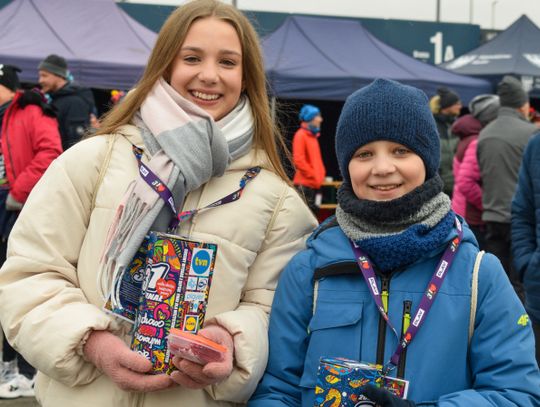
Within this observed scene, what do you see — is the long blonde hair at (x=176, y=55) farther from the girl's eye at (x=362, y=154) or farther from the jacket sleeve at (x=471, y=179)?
the jacket sleeve at (x=471, y=179)

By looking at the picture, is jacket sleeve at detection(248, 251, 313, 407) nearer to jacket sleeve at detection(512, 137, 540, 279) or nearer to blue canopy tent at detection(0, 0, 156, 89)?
jacket sleeve at detection(512, 137, 540, 279)

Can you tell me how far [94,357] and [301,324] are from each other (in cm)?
53

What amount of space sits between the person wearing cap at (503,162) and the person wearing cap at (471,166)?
24cm

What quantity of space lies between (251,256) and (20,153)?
322 centimetres

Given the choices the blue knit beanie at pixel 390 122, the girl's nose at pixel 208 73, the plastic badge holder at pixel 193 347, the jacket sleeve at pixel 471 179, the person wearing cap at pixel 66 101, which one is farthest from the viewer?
the jacket sleeve at pixel 471 179

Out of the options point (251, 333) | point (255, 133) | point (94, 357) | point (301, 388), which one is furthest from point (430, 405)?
point (255, 133)

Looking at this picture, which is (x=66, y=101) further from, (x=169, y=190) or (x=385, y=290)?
(x=385, y=290)

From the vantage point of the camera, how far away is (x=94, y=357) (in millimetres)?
1855

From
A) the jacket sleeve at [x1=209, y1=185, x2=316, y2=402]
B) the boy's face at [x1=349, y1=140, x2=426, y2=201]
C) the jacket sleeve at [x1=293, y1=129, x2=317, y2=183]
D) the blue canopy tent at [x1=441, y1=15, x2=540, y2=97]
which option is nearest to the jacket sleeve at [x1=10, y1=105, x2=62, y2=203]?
the jacket sleeve at [x1=209, y1=185, x2=316, y2=402]

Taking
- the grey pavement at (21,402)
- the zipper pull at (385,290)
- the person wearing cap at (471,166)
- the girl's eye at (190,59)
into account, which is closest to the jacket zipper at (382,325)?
the zipper pull at (385,290)

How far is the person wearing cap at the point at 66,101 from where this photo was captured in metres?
5.69

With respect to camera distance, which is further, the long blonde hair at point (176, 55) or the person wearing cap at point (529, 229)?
the person wearing cap at point (529, 229)

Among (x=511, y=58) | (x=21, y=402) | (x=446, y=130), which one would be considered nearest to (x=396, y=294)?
(x=21, y=402)

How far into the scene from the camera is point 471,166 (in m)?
6.17
